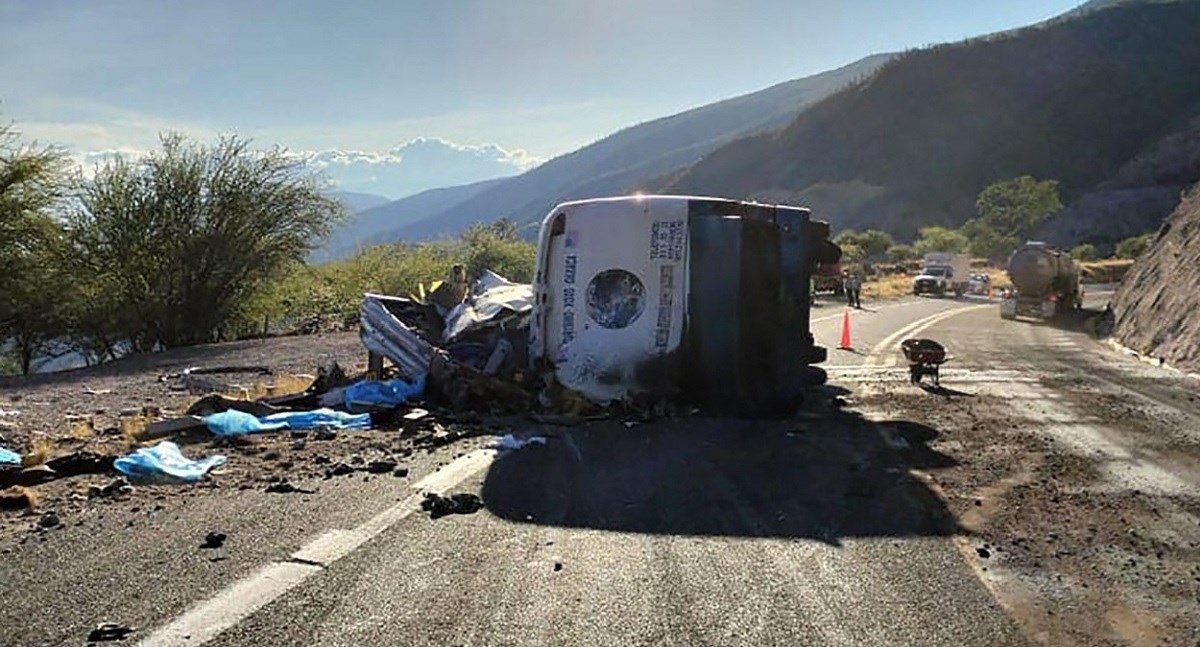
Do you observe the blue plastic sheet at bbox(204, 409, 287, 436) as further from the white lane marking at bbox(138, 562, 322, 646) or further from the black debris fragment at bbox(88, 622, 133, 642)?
the black debris fragment at bbox(88, 622, 133, 642)

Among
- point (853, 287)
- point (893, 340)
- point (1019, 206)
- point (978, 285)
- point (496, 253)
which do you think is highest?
point (1019, 206)

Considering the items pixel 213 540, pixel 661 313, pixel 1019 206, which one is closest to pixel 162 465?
pixel 213 540

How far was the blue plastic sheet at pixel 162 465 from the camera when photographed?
6258 mm

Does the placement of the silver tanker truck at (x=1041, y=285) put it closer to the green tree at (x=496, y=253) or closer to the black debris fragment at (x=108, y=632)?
the green tree at (x=496, y=253)

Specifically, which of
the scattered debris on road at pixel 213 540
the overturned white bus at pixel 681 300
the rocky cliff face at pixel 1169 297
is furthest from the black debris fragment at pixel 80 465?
the rocky cliff face at pixel 1169 297

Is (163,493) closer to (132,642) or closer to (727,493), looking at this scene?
(132,642)

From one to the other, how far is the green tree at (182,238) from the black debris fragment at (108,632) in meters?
23.9

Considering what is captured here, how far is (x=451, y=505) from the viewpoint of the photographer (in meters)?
5.50

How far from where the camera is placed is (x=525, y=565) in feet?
14.8

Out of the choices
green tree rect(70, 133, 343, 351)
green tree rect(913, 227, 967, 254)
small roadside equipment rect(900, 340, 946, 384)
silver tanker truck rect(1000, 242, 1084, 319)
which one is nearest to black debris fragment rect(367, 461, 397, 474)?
small roadside equipment rect(900, 340, 946, 384)

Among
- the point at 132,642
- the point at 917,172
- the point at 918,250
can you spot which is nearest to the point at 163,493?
the point at 132,642

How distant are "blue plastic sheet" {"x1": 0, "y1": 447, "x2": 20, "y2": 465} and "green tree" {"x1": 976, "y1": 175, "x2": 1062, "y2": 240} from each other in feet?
359

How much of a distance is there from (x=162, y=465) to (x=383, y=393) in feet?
9.83

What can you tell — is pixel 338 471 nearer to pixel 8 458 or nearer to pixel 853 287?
pixel 8 458
